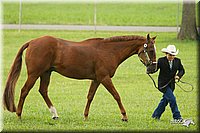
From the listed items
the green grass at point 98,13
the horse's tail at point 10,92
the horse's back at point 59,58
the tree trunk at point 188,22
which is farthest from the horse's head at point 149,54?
the green grass at point 98,13

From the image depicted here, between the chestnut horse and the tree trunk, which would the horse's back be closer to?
the chestnut horse

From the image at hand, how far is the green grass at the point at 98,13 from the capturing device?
34.9m

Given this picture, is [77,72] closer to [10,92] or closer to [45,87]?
[45,87]

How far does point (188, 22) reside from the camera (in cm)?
2712

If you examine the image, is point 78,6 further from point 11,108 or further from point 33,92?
point 11,108

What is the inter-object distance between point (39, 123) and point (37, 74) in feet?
3.12

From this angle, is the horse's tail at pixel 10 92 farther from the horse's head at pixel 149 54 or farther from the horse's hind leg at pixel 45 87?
the horse's head at pixel 149 54

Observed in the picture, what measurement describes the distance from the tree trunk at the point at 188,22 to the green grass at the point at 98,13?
6.20 meters

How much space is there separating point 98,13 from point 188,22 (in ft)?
37.3

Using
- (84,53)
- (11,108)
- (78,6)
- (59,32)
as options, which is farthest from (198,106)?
(78,6)

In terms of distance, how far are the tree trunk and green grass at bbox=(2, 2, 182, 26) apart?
620 centimetres

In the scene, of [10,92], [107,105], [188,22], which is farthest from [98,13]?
[10,92]

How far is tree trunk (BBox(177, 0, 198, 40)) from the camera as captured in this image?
2691 centimetres

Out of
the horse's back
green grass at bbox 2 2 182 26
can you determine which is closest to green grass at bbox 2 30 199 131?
the horse's back
